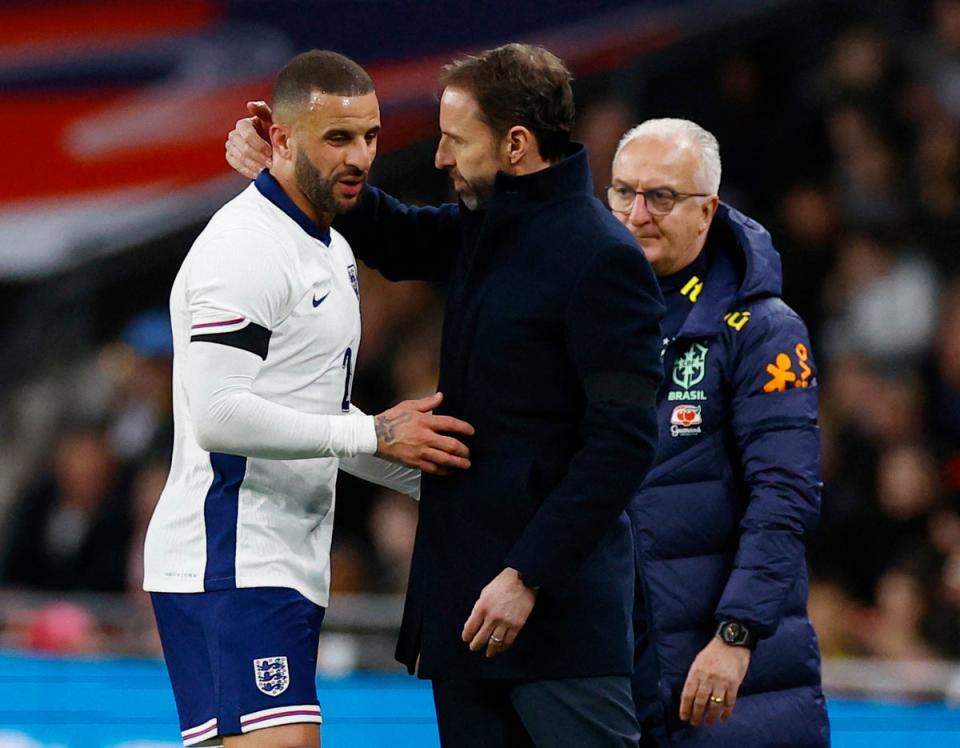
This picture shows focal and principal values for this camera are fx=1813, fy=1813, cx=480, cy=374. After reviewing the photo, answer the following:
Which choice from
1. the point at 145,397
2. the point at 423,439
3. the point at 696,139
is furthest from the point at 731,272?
the point at 145,397

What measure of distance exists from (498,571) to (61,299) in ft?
22.1

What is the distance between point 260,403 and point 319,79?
0.63 m

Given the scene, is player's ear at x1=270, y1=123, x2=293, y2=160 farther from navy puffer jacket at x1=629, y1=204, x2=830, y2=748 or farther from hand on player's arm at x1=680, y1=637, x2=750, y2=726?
hand on player's arm at x1=680, y1=637, x2=750, y2=726

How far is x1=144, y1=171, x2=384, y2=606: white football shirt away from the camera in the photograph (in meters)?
3.25

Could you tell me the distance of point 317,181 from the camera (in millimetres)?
A: 3422

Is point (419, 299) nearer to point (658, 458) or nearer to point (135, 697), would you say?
point (135, 697)

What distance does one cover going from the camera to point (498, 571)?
3221 mm

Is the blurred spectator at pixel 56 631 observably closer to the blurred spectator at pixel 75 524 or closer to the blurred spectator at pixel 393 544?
the blurred spectator at pixel 75 524

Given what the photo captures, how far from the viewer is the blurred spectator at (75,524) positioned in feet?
27.2

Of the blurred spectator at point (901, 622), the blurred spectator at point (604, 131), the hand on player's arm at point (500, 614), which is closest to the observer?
the hand on player's arm at point (500, 614)

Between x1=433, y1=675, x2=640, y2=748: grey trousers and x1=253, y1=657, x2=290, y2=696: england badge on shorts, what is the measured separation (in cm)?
28

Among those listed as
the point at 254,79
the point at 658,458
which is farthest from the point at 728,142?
the point at 658,458

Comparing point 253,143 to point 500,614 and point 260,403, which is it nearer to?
point 260,403

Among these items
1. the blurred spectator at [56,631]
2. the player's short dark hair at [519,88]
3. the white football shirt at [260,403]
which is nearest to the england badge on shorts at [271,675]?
the white football shirt at [260,403]
